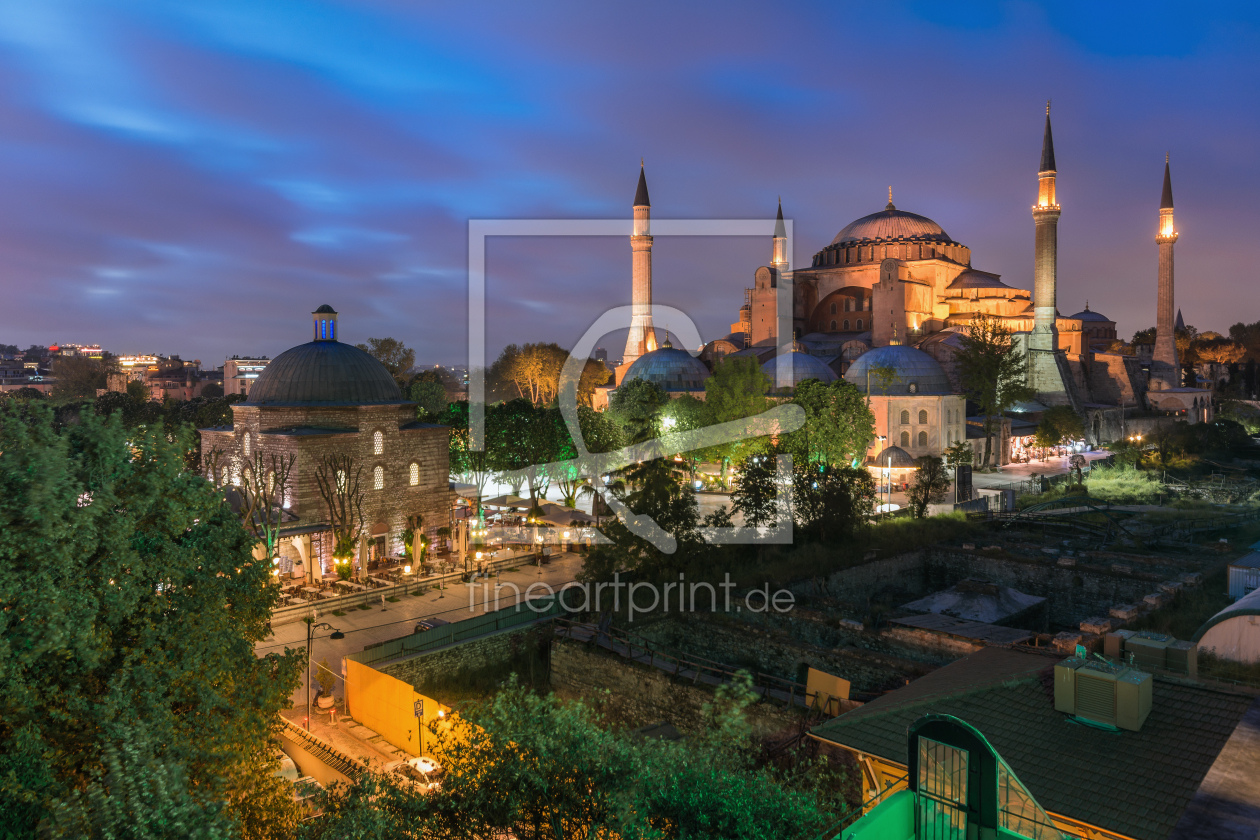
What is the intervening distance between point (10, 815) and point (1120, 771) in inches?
374

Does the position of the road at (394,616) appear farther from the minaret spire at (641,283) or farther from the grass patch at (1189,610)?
the minaret spire at (641,283)

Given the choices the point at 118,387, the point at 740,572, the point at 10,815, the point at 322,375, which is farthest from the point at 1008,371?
the point at 118,387

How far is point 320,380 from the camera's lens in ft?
75.8

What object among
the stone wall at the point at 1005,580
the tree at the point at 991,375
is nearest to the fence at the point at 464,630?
the stone wall at the point at 1005,580

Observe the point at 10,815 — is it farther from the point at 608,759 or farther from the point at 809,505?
the point at 809,505

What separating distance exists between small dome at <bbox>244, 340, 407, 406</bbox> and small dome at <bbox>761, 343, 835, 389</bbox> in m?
28.6

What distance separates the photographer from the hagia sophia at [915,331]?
42719 mm

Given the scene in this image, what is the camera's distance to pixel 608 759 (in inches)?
252

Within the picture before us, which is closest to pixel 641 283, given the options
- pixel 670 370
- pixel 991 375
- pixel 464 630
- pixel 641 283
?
pixel 641 283

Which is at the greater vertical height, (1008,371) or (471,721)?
(1008,371)

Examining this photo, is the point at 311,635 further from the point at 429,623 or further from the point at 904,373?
the point at 904,373

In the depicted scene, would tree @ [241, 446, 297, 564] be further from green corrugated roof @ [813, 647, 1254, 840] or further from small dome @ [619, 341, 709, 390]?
small dome @ [619, 341, 709, 390]

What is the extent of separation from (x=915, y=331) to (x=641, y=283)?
20415mm

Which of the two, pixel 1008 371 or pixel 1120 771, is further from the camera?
pixel 1008 371
